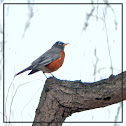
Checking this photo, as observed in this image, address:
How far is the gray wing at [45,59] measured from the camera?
358cm

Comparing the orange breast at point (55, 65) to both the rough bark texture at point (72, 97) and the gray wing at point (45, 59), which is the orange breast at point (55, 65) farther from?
the rough bark texture at point (72, 97)

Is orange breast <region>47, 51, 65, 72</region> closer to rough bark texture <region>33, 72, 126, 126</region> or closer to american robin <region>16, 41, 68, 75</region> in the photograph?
american robin <region>16, 41, 68, 75</region>

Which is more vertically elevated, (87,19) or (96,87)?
(87,19)

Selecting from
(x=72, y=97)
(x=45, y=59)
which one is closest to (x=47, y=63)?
(x=45, y=59)

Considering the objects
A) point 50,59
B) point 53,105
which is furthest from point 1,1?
point 53,105

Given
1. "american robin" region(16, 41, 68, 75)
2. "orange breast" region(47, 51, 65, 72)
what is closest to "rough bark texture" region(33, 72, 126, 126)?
"american robin" region(16, 41, 68, 75)

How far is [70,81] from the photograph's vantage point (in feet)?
9.95

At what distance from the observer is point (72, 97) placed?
295cm

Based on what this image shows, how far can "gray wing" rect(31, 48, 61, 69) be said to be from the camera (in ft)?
11.7

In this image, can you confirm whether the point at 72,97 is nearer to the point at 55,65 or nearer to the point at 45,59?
the point at 55,65

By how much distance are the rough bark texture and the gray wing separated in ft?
1.72

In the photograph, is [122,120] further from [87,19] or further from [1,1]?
[1,1]

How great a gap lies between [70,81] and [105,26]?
0.80 metres

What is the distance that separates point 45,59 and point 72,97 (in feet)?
3.21
